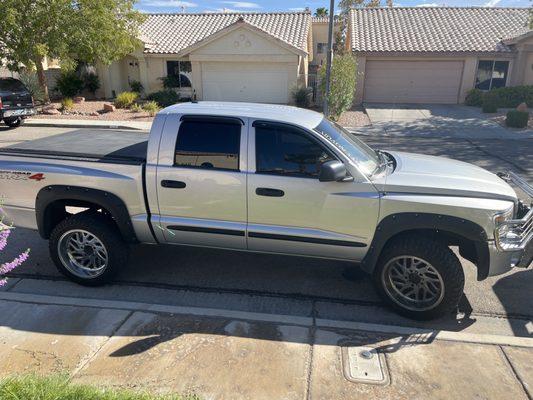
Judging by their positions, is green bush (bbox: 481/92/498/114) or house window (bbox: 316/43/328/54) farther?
house window (bbox: 316/43/328/54)

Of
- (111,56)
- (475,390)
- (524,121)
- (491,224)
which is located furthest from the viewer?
(111,56)

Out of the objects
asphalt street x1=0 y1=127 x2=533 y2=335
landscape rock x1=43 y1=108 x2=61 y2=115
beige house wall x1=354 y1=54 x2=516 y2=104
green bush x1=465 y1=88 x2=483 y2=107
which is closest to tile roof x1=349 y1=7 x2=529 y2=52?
beige house wall x1=354 y1=54 x2=516 y2=104

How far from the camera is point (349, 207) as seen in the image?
387cm

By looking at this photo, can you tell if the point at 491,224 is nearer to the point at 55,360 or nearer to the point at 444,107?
the point at 55,360

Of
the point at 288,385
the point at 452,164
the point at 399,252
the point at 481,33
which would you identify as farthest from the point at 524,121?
the point at 288,385

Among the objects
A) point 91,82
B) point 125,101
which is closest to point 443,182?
point 125,101

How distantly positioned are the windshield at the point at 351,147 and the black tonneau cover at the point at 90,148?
72.9 inches

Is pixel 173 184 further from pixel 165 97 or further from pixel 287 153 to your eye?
pixel 165 97

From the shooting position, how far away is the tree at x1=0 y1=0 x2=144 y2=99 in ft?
56.1

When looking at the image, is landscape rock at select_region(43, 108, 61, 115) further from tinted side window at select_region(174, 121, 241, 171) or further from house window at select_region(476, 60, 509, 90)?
house window at select_region(476, 60, 509, 90)

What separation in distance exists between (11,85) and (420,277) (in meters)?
16.4

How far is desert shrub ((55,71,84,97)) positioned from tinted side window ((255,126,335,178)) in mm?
22649

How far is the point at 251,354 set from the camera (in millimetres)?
3426

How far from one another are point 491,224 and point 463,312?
1013 mm
